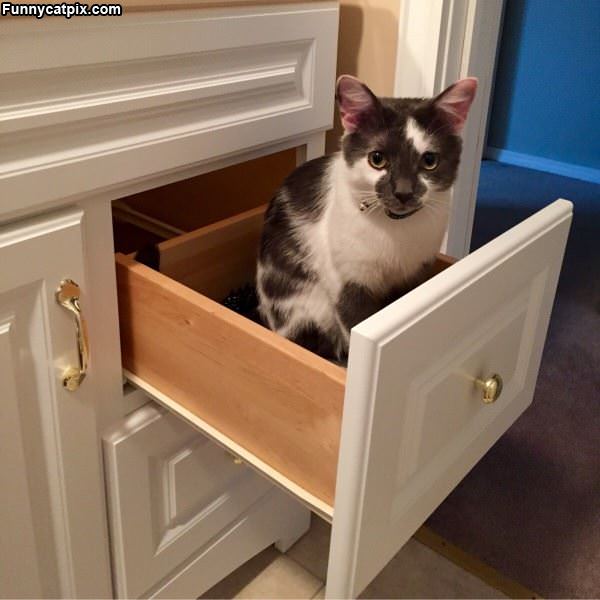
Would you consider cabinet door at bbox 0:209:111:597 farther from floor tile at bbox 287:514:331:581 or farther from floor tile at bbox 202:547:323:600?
floor tile at bbox 287:514:331:581

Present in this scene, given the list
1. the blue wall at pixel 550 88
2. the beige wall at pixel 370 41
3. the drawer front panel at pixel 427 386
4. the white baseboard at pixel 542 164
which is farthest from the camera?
the white baseboard at pixel 542 164

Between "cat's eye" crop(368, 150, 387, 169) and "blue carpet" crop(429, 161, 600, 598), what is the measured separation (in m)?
0.90

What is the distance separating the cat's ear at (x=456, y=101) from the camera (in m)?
0.74

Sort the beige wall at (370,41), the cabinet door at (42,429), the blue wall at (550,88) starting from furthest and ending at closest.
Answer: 1. the blue wall at (550,88)
2. the beige wall at (370,41)
3. the cabinet door at (42,429)

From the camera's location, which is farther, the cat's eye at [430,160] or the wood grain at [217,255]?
the wood grain at [217,255]

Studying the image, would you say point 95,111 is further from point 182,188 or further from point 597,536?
point 597,536

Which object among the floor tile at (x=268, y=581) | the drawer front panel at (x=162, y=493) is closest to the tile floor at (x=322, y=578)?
the floor tile at (x=268, y=581)

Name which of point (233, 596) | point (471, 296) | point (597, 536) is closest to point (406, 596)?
point (233, 596)

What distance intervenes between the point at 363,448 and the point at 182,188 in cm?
80

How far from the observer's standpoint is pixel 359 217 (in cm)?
81

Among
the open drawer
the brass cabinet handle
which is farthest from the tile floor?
the brass cabinet handle

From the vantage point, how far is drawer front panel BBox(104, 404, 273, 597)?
95 centimetres

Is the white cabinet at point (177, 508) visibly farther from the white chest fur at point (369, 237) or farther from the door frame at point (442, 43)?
the door frame at point (442, 43)

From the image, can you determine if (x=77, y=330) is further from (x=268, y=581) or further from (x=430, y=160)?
(x=268, y=581)
